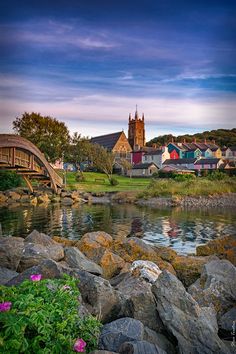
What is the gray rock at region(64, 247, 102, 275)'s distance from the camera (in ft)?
24.3

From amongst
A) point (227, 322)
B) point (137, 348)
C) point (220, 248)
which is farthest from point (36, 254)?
point (220, 248)

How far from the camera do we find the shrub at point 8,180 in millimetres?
41250

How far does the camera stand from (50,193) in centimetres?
4066

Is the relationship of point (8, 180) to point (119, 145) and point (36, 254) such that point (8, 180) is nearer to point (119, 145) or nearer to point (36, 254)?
point (36, 254)

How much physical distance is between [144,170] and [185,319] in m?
66.4

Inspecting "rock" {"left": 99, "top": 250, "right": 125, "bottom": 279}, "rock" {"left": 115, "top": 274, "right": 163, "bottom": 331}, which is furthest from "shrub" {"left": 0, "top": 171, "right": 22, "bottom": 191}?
"rock" {"left": 115, "top": 274, "right": 163, "bottom": 331}

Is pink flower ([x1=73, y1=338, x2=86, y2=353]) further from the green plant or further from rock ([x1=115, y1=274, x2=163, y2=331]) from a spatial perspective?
rock ([x1=115, y1=274, x2=163, y2=331])

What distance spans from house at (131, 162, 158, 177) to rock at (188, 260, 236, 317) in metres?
61.7

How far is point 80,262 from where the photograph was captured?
7582mm

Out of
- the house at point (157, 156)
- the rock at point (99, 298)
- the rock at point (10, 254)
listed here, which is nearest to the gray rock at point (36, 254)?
the rock at point (10, 254)

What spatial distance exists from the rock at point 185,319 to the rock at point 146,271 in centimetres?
210

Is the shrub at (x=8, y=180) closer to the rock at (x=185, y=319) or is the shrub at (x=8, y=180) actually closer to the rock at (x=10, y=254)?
Result: the rock at (x=10, y=254)

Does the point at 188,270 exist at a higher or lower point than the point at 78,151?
lower

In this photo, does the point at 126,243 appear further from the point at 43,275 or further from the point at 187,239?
the point at 187,239
